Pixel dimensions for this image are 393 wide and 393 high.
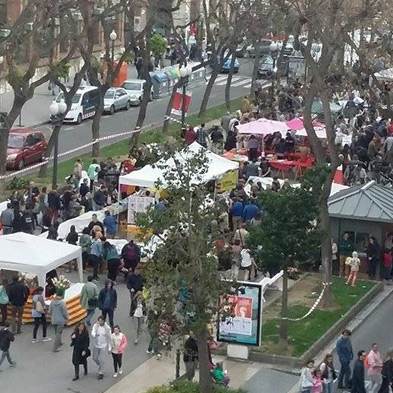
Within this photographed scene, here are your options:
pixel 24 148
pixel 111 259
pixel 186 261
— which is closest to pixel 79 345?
pixel 186 261

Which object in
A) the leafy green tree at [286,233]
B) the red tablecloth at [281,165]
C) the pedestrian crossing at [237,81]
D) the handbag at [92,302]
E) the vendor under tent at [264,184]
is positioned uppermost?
the leafy green tree at [286,233]

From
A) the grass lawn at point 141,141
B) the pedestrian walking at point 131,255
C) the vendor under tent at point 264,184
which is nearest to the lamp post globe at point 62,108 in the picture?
the grass lawn at point 141,141

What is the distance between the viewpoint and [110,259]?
30.0 meters

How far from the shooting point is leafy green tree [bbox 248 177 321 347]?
26031 mm

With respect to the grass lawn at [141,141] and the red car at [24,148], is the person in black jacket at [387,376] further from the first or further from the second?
the red car at [24,148]

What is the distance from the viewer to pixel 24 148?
44375 mm

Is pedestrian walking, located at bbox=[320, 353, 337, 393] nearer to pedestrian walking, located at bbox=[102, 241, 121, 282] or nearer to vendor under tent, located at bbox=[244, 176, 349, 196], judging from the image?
pedestrian walking, located at bbox=[102, 241, 121, 282]

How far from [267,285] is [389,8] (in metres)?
14.2

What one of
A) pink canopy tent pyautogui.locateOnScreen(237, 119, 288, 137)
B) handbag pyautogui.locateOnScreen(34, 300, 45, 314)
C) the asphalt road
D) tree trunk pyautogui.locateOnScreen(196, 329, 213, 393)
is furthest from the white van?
tree trunk pyautogui.locateOnScreen(196, 329, 213, 393)

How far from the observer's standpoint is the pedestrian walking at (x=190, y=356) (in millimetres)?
23188

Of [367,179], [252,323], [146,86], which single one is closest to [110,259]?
[252,323]

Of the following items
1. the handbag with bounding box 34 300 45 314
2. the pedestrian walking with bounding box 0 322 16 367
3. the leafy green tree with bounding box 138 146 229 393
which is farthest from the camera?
the handbag with bounding box 34 300 45 314

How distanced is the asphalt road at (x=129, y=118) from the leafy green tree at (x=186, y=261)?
2707 centimetres

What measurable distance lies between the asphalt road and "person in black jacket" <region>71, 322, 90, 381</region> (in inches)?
984
